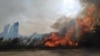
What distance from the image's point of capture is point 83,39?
5.00 m

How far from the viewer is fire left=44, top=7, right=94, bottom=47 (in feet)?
16.3

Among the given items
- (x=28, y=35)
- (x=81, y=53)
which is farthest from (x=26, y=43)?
(x=81, y=53)

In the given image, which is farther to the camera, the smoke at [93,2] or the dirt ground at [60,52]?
the smoke at [93,2]

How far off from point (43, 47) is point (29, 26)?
0.49m

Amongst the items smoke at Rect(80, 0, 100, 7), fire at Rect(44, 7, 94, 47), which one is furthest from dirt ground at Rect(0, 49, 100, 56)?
smoke at Rect(80, 0, 100, 7)

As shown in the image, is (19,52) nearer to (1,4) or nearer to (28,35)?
(28,35)

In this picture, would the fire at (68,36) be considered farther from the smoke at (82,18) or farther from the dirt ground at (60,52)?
the dirt ground at (60,52)

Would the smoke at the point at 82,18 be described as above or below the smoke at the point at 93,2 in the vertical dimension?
below

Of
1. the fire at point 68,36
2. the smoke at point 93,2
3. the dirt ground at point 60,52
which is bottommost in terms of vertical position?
the dirt ground at point 60,52

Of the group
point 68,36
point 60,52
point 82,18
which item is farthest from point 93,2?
point 60,52

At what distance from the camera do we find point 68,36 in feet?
16.4

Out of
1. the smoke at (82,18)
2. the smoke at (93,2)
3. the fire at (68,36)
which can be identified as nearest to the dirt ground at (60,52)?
the fire at (68,36)

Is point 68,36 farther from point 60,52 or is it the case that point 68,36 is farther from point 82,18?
point 82,18

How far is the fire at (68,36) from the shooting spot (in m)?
4.98
